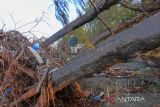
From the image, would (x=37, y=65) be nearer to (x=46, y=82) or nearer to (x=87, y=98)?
(x=46, y=82)

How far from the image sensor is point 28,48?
5340 mm

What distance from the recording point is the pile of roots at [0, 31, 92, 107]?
4.95m

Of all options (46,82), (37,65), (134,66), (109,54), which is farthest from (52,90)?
(134,66)

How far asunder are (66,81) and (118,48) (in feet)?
3.69

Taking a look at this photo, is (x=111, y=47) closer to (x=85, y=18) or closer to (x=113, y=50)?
(x=113, y=50)

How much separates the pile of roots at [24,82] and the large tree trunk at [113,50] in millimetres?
255

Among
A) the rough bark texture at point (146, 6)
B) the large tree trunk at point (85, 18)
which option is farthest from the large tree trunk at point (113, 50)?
the rough bark texture at point (146, 6)

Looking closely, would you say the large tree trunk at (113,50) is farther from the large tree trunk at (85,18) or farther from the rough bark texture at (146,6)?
the rough bark texture at (146,6)

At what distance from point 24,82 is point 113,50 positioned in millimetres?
1740

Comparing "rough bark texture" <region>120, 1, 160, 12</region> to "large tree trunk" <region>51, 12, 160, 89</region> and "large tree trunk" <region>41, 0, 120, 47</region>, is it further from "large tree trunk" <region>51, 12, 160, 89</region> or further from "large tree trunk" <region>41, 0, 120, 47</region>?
"large tree trunk" <region>51, 12, 160, 89</region>

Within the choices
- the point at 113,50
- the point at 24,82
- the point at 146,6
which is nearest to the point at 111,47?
the point at 113,50

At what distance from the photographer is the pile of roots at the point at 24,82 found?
495 cm

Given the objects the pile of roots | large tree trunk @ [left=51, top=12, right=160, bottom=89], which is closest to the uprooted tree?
large tree trunk @ [left=51, top=12, right=160, bottom=89]

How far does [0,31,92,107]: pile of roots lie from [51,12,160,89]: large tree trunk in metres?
0.25
